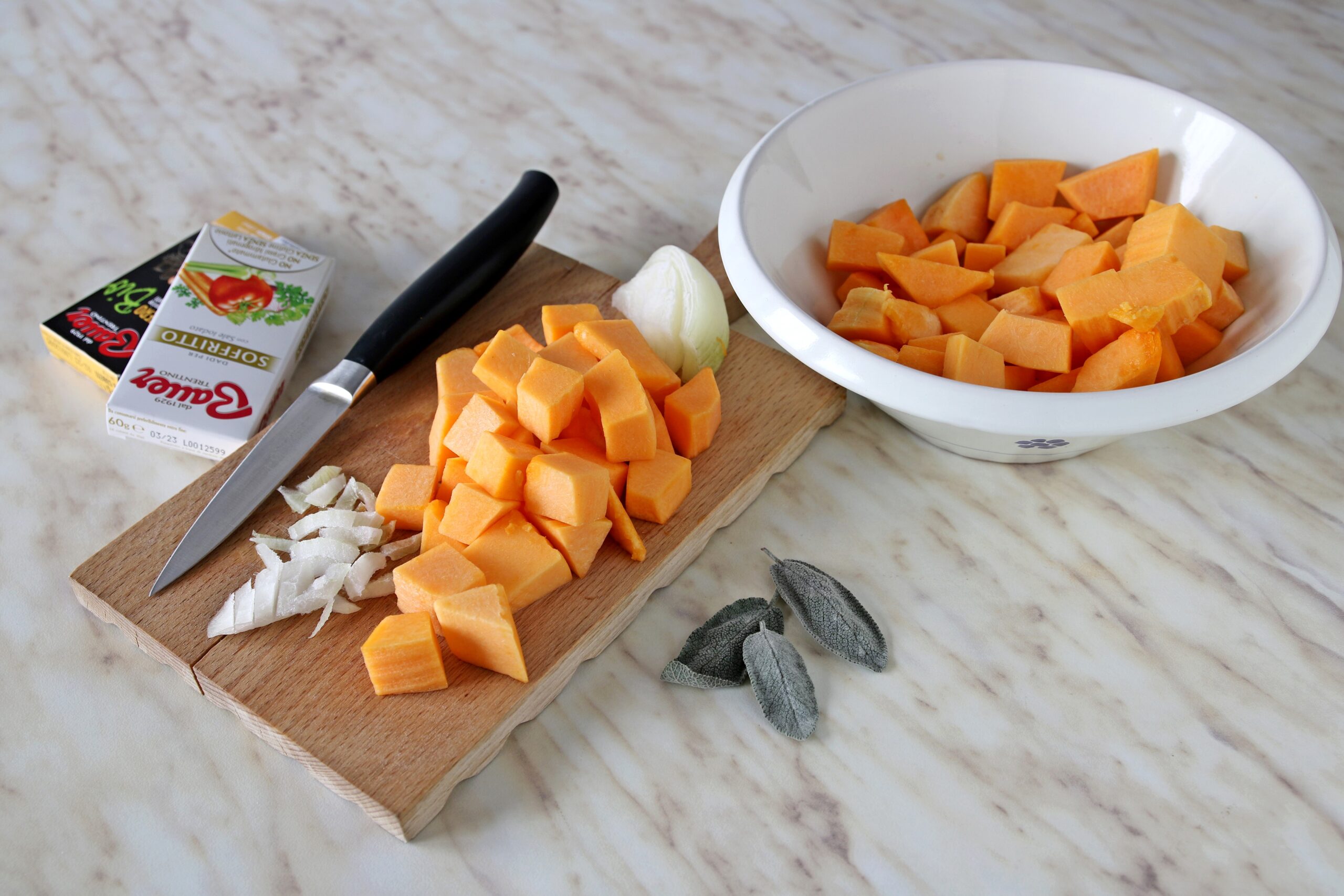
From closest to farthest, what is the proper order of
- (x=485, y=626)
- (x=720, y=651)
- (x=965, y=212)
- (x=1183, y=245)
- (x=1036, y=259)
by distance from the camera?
(x=485, y=626)
(x=720, y=651)
(x=1183, y=245)
(x=1036, y=259)
(x=965, y=212)

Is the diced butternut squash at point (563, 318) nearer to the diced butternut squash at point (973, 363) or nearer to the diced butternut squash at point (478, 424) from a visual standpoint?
the diced butternut squash at point (478, 424)

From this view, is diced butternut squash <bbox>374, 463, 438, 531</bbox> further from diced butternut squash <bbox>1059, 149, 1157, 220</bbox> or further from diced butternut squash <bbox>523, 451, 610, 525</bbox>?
diced butternut squash <bbox>1059, 149, 1157, 220</bbox>

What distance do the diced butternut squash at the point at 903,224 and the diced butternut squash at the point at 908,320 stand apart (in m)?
0.19

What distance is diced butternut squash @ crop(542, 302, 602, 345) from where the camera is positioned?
4.50ft

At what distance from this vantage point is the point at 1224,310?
52.0 inches

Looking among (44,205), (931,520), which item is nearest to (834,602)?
(931,520)

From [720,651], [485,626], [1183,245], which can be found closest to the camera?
[485,626]

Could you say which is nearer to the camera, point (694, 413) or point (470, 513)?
point (470, 513)

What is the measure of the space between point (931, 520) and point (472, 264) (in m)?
0.75

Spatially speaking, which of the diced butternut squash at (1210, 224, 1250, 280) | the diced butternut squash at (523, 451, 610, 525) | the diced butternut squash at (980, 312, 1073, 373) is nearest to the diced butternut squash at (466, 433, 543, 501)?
the diced butternut squash at (523, 451, 610, 525)

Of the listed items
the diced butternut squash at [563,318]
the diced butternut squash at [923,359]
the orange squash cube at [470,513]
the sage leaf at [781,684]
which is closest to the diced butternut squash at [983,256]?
the diced butternut squash at [923,359]

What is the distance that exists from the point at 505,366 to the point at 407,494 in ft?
0.65

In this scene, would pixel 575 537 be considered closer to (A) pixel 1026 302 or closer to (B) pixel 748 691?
(B) pixel 748 691

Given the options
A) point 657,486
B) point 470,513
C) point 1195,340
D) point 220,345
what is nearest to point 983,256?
point 1195,340
